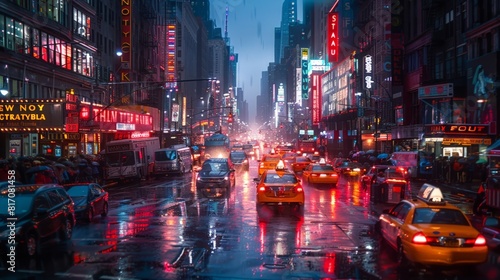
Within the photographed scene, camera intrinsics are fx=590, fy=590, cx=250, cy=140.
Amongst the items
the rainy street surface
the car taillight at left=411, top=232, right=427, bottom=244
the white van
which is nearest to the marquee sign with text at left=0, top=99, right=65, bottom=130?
the white van

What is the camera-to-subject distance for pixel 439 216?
39.0ft

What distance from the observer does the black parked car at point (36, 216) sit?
40.0 ft

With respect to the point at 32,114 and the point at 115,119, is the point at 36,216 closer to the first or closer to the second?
the point at 32,114

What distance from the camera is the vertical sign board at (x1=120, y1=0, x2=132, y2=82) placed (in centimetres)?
6028

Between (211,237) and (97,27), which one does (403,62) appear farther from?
(211,237)

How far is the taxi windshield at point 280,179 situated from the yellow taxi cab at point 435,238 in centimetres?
949

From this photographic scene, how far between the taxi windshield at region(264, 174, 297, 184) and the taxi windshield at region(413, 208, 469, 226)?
32.9 ft

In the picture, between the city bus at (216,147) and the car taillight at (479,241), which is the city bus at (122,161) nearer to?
the city bus at (216,147)

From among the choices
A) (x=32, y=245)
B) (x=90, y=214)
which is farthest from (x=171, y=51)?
(x=32, y=245)

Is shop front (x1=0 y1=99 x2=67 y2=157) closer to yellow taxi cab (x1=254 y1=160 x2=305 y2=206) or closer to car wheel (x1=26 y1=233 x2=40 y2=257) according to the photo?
yellow taxi cab (x1=254 y1=160 x2=305 y2=206)

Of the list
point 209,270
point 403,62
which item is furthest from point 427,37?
point 209,270

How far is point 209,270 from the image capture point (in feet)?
36.9

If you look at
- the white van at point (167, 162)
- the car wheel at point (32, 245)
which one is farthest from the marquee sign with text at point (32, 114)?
the car wheel at point (32, 245)

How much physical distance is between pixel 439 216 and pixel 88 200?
11.6m
